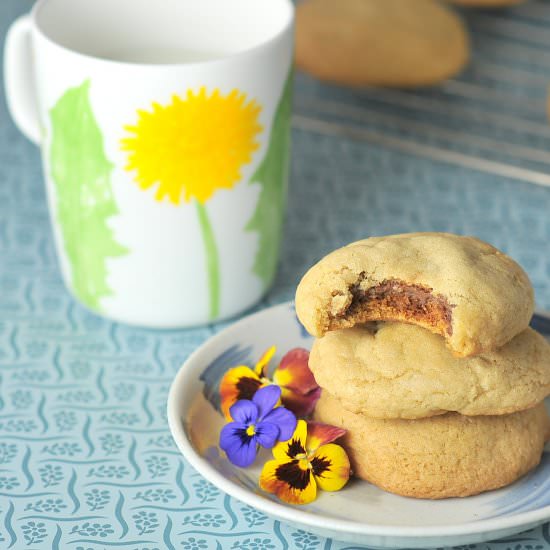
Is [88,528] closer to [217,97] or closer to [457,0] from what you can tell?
[217,97]

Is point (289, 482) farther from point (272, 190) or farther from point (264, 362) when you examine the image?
point (272, 190)

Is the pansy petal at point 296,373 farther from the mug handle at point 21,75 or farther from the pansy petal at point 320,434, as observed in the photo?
the mug handle at point 21,75

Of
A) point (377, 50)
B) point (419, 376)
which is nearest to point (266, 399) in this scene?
point (419, 376)

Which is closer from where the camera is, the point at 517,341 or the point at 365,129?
the point at 517,341

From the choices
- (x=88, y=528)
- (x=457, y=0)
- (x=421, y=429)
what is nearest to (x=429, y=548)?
(x=421, y=429)

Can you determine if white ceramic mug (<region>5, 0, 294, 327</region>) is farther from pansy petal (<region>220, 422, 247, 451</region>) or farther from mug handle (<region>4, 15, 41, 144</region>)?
pansy petal (<region>220, 422, 247, 451</region>)
